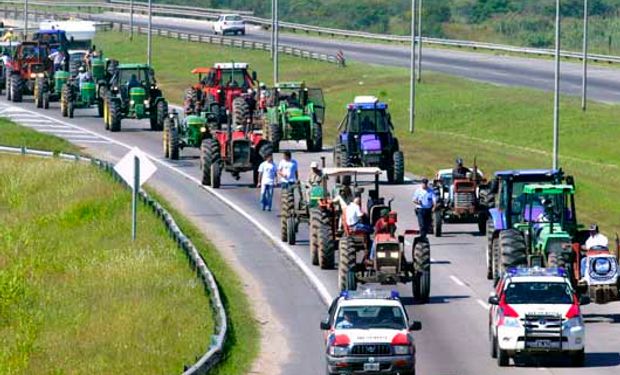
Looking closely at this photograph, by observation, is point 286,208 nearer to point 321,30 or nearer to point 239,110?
point 239,110

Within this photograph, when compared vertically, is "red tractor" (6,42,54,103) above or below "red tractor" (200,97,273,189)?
above

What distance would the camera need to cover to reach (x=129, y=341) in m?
32.8

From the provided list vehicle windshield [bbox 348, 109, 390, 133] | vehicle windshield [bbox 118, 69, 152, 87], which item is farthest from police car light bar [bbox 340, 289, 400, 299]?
vehicle windshield [bbox 118, 69, 152, 87]

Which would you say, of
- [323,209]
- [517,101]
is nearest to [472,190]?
[323,209]

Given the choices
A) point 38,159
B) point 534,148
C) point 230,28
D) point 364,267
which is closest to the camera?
point 364,267

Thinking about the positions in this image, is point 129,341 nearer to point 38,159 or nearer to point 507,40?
point 38,159

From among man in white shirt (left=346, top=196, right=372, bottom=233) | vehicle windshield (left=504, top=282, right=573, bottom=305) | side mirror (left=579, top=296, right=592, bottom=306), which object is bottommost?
side mirror (left=579, top=296, right=592, bottom=306)

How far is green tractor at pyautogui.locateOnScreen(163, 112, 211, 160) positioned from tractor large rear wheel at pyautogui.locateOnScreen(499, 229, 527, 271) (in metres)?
24.6

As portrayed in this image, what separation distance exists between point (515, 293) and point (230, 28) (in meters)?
96.5

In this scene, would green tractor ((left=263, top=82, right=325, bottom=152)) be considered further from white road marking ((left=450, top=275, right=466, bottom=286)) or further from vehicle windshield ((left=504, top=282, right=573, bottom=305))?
vehicle windshield ((left=504, top=282, right=573, bottom=305))

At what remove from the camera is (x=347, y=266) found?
121ft

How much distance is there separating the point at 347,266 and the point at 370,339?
7981 mm

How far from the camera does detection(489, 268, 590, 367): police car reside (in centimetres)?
3062

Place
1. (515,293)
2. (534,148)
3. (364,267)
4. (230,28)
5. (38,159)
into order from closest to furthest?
(515,293), (364,267), (38,159), (534,148), (230,28)
